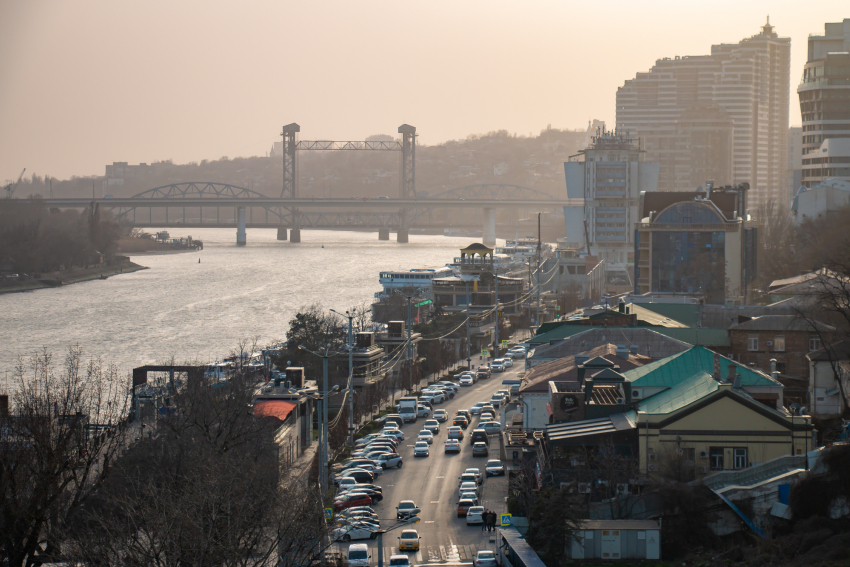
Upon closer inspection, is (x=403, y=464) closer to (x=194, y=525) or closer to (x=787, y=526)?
(x=787, y=526)

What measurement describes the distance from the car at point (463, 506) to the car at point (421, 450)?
2789mm

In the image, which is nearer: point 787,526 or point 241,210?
point 787,526

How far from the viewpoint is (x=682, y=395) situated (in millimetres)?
10883

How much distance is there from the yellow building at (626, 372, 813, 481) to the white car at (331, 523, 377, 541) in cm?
258

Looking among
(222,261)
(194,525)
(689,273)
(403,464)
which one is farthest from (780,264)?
(222,261)

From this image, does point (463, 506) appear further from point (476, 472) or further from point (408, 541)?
point (476, 472)

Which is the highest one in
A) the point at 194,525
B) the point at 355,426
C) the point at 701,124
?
the point at 701,124

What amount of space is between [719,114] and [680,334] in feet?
182

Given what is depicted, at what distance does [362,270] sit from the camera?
50.5 m

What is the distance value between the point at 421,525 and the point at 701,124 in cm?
6140

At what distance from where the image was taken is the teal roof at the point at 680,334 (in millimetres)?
15789

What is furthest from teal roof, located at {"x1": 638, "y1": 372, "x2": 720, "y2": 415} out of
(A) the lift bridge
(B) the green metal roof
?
(A) the lift bridge

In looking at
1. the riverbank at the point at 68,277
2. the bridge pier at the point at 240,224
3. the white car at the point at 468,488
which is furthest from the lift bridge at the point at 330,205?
the white car at the point at 468,488

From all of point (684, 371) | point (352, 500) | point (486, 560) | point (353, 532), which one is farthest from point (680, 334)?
point (486, 560)
